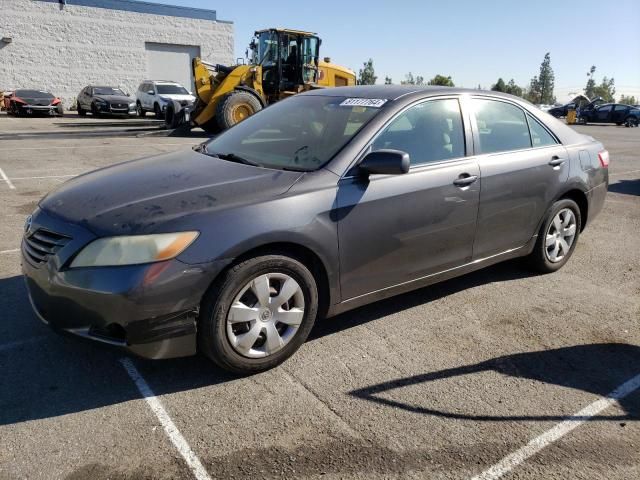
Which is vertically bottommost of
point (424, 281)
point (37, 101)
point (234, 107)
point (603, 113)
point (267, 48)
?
point (424, 281)

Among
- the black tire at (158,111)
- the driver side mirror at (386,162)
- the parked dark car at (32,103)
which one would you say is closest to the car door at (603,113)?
the black tire at (158,111)

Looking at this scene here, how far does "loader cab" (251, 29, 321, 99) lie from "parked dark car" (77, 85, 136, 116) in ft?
38.2

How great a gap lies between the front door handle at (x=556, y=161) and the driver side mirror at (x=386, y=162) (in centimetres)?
190

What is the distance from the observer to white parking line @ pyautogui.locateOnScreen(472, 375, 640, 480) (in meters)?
2.36

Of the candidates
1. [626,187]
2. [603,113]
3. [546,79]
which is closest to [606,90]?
[546,79]

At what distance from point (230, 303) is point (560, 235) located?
327cm

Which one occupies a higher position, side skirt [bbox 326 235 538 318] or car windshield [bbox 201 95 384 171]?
car windshield [bbox 201 95 384 171]

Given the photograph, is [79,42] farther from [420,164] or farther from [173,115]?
[420,164]

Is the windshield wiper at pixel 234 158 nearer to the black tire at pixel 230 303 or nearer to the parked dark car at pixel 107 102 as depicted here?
the black tire at pixel 230 303

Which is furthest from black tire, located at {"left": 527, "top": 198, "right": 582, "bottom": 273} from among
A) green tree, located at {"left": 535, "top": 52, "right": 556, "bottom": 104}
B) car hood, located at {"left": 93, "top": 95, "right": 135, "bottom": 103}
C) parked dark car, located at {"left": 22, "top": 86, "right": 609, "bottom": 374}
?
green tree, located at {"left": 535, "top": 52, "right": 556, "bottom": 104}

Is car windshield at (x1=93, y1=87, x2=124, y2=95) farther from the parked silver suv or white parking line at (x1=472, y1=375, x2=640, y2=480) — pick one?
white parking line at (x1=472, y1=375, x2=640, y2=480)

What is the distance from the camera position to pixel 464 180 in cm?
378

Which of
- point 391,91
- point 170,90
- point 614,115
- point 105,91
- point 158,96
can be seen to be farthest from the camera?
point 614,115

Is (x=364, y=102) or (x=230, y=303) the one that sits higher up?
(x=364, y=102)
